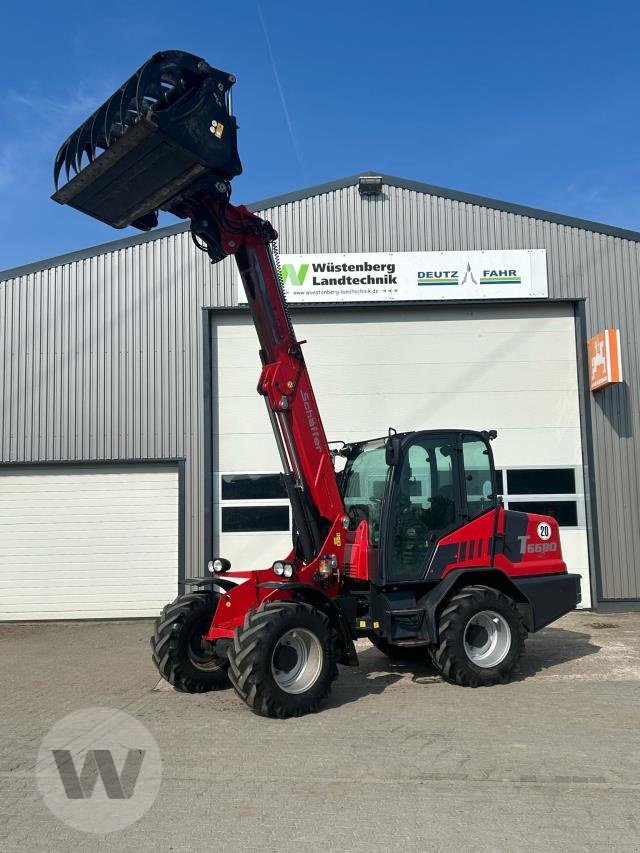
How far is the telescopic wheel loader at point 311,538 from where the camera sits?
6.13m

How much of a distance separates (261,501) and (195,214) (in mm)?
6835

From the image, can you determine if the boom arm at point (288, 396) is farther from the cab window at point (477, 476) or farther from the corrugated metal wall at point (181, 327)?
the corrugated metal wall at point (181, 327)

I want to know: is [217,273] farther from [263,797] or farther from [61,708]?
[263,797]

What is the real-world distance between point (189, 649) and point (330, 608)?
1.52m

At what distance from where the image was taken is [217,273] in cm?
1330

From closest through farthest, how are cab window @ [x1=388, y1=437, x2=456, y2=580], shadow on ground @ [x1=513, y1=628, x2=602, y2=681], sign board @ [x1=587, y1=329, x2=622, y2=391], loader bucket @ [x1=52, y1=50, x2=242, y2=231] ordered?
loader bucket @ [x1=52, y1=50, x2=242, y2=231] → cab window @ [x1=388, y1=437, x2=456, y2=580] → shadow on ground @ [x1=513, y1=628, x2=602, y2=681] → sign board @ [x1=587, y1=329, x2=622, y2=391]

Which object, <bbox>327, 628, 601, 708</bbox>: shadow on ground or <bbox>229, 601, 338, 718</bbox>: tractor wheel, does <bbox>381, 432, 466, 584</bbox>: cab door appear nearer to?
<bbox>229, 601, 338, 718</bbox>: tractor wheel

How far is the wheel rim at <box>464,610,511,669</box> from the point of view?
751 cm

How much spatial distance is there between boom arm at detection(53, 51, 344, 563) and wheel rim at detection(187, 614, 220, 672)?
123 centimetres

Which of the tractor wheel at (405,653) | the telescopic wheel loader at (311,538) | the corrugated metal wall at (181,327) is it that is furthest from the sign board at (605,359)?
the tractor wheel at (405,653)

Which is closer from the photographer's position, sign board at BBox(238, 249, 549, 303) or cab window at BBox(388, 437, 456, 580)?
cab window at BBox(388, 437, 456, 580)

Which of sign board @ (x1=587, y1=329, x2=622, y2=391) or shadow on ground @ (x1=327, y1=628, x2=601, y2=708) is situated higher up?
sign board @ (x1=587, y1=329, x2=622, y2=391)

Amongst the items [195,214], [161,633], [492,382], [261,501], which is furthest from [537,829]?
[492,382]

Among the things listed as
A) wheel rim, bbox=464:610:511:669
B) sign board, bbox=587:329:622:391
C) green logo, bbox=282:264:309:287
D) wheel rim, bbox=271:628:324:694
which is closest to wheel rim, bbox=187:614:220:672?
wheel rim, bbox=271:628:324:694
